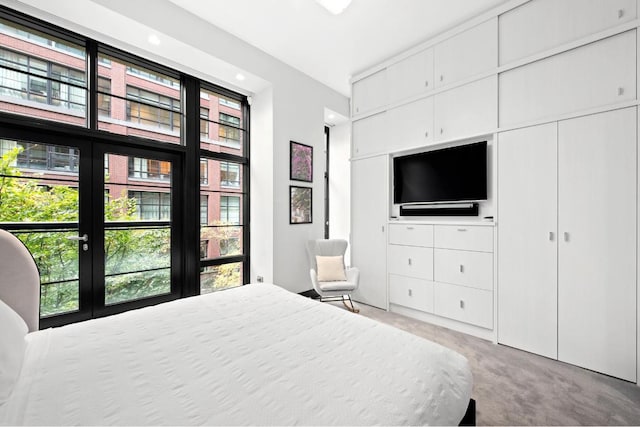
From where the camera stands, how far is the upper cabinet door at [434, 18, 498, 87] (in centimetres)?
271

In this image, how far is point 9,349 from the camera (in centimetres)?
109

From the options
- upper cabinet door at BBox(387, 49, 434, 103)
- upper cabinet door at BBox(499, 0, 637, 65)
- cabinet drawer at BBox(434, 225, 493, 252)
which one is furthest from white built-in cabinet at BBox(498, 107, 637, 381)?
upper cabinet door at BBox(387, 49, 434, 103)

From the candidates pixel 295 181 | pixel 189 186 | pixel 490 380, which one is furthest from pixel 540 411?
pixel 189 186

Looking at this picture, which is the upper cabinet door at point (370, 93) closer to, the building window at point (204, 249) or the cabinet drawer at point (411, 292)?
the cabinet drawer at point (411, 292)

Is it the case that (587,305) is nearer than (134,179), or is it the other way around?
(587,305)

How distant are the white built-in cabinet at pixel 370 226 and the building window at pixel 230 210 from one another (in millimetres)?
1598

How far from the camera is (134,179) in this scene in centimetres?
287

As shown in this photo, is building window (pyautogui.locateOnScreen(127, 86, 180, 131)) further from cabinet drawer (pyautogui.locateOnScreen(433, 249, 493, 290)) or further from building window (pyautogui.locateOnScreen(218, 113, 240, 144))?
cabinet drawer (pyautogui.locateOnScreen(433, 249, 493, 290))

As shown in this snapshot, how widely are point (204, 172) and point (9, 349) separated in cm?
255

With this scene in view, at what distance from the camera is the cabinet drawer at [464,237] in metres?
2.73

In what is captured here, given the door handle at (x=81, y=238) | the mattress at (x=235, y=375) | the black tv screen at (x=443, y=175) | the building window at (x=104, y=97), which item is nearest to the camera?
the mattress at (x=235, y=375)

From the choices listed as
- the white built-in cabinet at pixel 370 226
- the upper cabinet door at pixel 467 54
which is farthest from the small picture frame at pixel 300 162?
the upper cabinet door at pixel 467 54

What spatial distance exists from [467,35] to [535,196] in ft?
5.80

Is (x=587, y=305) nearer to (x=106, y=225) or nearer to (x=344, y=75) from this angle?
(x=344, y=75)
